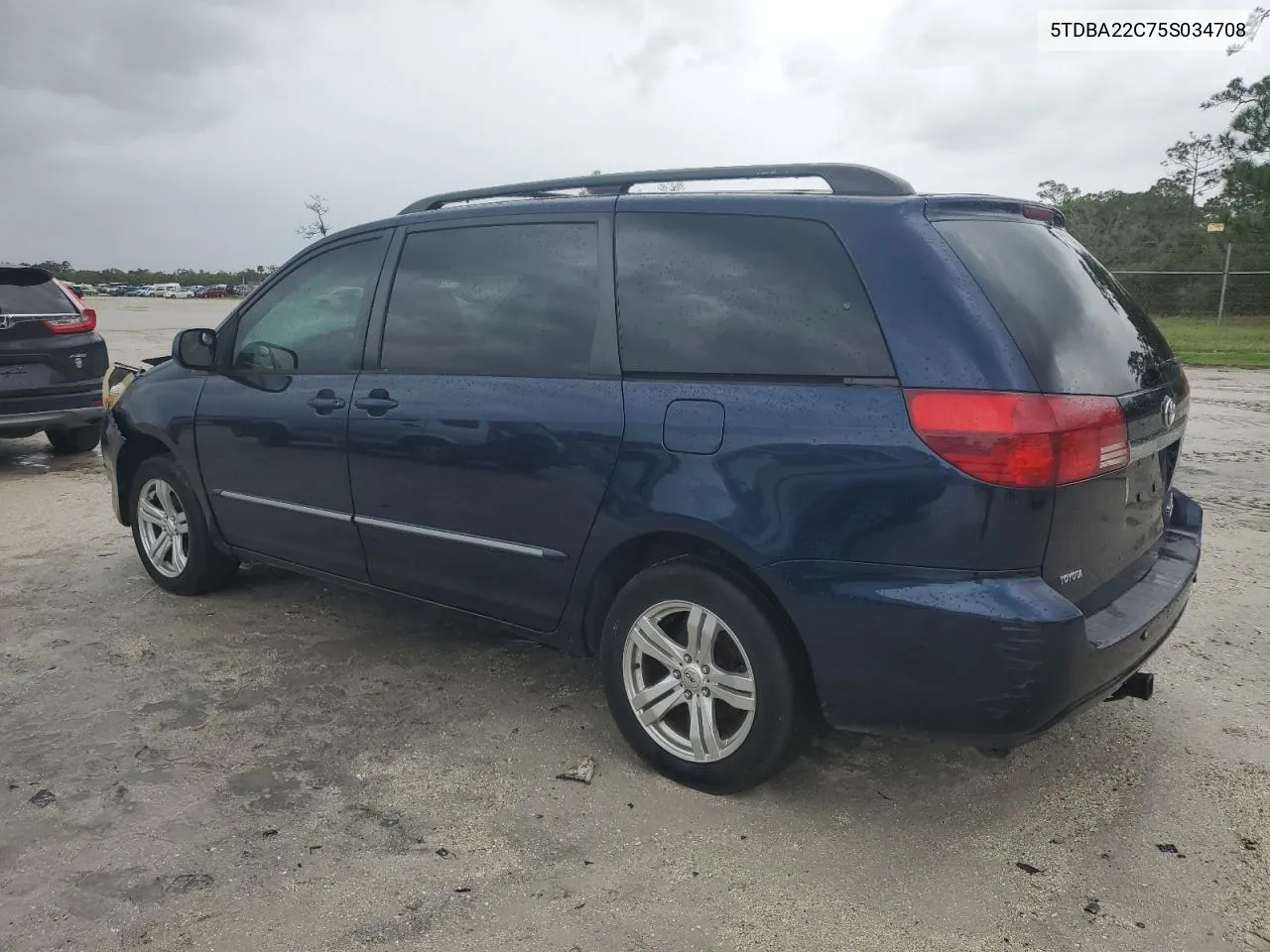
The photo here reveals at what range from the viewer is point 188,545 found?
194 inches

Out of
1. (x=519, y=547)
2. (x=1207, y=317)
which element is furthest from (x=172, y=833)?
(x=1207, y=317)

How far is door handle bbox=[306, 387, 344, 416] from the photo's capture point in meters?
→ 3.96

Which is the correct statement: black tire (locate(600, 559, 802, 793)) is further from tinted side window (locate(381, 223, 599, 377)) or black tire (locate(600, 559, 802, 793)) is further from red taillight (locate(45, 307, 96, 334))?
red taillight (locate(45, 307, 96, 334))

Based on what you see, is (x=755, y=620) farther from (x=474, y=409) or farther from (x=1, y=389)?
(x=1, y=389)

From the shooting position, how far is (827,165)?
10.0 ft

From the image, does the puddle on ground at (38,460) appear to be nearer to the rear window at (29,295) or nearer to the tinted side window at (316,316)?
the rear window at (29,295)

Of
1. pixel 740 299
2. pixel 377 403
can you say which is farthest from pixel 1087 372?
pixel 377 403

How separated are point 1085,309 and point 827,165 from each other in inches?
33.9

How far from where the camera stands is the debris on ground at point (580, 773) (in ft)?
10.5

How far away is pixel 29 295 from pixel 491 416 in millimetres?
6698

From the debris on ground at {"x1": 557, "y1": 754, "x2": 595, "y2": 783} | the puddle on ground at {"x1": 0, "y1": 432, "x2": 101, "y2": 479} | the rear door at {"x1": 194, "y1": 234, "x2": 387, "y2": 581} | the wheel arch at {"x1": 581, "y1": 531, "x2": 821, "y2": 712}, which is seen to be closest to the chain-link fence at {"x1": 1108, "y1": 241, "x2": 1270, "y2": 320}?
the puddle on ground at {"x1": 0, "y1": 432, "x2": 101, "y2": 479}

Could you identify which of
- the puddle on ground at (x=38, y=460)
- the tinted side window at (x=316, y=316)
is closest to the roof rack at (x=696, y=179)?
the tinted side window at (x=316, y=316)

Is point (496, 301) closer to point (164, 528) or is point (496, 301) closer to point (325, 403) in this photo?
point (325, 403)

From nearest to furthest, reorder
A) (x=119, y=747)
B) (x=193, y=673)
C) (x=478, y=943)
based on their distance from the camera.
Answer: (x=478, y=943) → (x=119, y=747) → (x=193, y=673)
